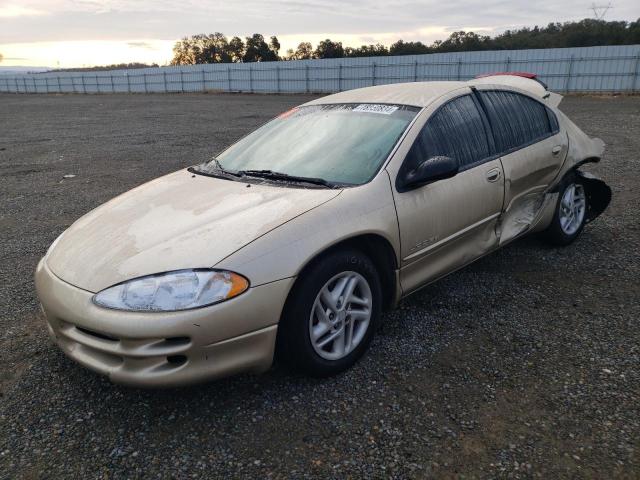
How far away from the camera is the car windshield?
2986 mm

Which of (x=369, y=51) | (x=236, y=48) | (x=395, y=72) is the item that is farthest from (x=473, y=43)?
(x=236, y=48)

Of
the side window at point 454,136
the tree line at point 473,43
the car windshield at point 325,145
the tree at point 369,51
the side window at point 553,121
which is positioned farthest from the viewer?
the tree at point 369,51

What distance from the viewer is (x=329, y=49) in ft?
219

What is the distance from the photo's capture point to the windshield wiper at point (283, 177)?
9.46ft

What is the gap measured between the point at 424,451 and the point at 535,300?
1.84 m

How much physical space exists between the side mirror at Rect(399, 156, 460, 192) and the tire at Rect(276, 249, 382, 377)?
52cm

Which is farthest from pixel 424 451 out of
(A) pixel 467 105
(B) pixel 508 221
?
(A) pixel 467 105

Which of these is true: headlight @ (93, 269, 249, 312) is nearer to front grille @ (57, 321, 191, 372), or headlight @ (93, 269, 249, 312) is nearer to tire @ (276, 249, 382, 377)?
front grille @ (57, 321, 191, 372)

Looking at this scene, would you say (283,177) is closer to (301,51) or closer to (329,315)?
(329,315)

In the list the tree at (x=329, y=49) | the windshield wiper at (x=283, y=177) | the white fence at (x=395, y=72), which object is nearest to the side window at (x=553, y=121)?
the windshield wiper at (x=283, y=177)

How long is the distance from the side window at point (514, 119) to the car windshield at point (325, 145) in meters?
0.80

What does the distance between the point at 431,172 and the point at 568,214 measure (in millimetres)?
2262

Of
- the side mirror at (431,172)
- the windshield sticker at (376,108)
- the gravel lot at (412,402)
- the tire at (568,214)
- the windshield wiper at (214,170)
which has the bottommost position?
the gravel lot at (412,402)

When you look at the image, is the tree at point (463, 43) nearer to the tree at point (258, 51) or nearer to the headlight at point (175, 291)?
the tree at point (258, 51)
